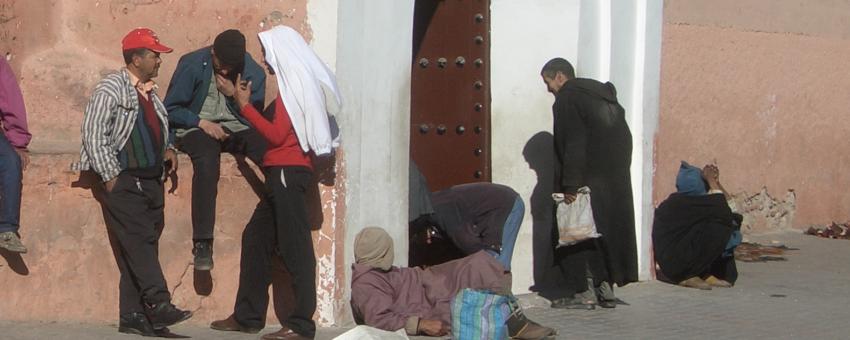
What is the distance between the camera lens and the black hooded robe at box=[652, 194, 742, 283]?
34.9ft

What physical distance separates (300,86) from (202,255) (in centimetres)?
104

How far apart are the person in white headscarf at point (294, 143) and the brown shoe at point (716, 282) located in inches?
145

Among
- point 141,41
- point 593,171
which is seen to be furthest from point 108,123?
point 593,171

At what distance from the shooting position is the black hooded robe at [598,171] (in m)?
9.57

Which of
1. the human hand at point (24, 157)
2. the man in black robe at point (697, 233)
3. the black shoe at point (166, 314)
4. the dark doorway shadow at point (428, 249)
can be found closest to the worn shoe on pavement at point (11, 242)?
the human hand at point (24, 157)

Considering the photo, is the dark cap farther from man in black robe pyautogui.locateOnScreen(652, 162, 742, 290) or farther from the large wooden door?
man in black robe pyautogui.locateOnScreen(652, 162, 742, 290)

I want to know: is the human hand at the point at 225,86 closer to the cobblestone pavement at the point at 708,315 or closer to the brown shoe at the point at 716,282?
the cobblestone pavement at the point at 708,315

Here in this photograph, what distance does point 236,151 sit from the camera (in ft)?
27.3

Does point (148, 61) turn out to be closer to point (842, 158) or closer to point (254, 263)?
point (254, 263)

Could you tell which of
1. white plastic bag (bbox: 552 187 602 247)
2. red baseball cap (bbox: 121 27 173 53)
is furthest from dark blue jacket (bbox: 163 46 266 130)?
white plastic bag (bbox: 552 187 602 247)

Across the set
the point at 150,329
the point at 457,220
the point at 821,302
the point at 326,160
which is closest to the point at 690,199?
the point at 821,302

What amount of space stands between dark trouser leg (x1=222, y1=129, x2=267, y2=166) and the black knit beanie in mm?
416

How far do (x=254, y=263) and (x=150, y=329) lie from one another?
659mm

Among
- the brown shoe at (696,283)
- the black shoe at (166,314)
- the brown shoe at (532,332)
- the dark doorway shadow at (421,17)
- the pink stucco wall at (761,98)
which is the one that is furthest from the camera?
the pink stucco wall at (761,98)
